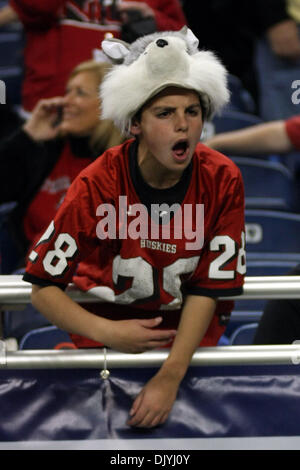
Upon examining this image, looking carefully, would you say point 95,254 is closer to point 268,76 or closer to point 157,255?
point 157,255

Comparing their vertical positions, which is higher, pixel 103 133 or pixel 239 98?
pixel 103 133

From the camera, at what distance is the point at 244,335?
60.4 inches

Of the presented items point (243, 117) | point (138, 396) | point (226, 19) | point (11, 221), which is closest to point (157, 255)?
point (138, 396)

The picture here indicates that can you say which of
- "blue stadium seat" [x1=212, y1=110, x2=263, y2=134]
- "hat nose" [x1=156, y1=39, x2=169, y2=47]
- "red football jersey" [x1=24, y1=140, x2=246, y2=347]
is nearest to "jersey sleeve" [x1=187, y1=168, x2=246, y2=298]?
"red football jersey" [x1=24, y1=140, x2=246, y2=347]

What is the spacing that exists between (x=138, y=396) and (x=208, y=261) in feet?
0.79

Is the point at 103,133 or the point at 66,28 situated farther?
the point at 66,28

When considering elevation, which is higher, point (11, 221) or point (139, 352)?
point (139, 352)

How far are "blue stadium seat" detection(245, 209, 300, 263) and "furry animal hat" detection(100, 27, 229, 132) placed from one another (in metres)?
0.88

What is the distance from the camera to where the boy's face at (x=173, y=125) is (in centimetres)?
106

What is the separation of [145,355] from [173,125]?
35cm

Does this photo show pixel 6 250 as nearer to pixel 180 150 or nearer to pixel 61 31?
pixel 61 31

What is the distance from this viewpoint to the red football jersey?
1.11 m

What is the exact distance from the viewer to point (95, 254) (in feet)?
4.13

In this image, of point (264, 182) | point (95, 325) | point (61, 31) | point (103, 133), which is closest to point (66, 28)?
point (61, 31)
